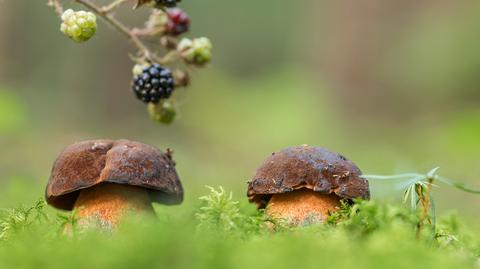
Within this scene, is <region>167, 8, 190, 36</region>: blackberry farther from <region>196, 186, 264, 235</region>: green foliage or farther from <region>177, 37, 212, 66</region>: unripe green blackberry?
<region>196, 186, 264, 235</region>: green foliage

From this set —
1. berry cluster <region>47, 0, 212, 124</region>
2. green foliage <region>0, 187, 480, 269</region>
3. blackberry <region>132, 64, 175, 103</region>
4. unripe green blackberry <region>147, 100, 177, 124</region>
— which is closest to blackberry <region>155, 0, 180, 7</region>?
berry cluster <region>47, 0, 212, 124</region>

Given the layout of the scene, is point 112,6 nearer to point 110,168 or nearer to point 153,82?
point 153,82

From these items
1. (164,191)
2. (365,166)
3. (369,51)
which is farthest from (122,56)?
(164,191)

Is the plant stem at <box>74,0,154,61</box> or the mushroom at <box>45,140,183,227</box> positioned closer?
the mushroom at <box>45,140,183,227</box>

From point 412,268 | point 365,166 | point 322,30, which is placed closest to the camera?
point 412,268

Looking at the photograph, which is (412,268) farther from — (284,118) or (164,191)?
(284,118)

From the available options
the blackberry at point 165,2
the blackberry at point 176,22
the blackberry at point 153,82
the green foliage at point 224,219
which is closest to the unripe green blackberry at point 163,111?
the blackberry at point 153,82
